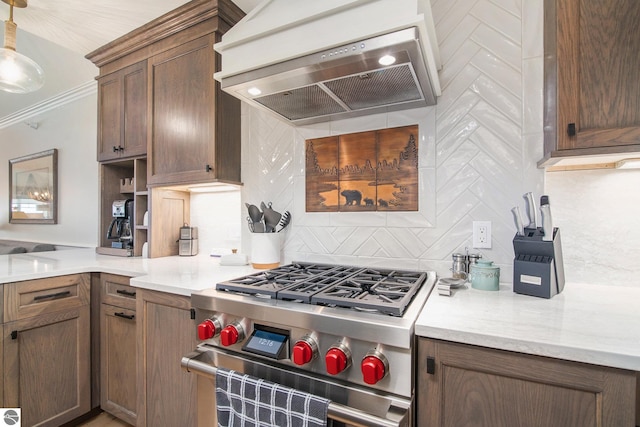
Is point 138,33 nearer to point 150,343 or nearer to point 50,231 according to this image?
point 150,343

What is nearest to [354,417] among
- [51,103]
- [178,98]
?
[178,98]

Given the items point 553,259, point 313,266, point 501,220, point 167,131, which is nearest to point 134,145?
point 167,131

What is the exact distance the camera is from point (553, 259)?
1008mm

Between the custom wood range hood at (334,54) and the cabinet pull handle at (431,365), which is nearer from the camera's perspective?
the cabinet pull handle at (431,365)

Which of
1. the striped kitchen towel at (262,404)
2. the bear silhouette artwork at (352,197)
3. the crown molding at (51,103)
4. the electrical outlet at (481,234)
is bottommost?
the striped kitchen towel at (262,404)

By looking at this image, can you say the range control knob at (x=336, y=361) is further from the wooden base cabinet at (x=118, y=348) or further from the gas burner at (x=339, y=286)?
the wooden base cabinet at (x=118, y=348)

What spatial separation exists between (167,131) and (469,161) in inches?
70.7

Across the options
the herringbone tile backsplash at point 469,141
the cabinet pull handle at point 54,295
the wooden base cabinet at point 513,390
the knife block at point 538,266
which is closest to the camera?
the wooden base cabinet at point 513,390

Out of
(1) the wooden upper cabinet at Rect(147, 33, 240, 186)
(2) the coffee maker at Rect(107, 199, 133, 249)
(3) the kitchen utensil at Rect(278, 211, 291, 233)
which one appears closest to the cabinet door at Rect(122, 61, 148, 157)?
(1) the wooden upper cabinet at Rect(147, 33, 240, 186)

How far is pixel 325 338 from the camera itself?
2.83 feet

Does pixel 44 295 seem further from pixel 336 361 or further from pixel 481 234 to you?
pixel 481 234

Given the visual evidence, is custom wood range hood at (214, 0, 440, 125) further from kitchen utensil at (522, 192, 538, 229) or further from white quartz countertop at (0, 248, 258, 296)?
white quartz countertop at (0, 248, 258, 296)

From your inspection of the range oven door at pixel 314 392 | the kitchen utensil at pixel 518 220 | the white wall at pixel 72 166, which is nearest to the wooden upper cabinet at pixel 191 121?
the range oven door at pixel 314 392

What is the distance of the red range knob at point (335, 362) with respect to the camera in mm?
766
